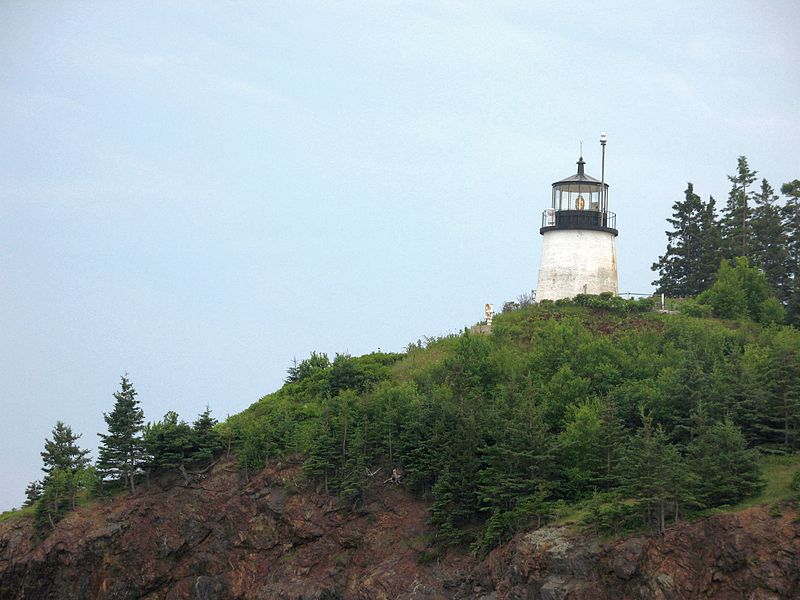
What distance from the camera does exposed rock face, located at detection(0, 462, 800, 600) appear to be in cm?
5269

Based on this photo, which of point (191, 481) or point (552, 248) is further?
point (552, 248)

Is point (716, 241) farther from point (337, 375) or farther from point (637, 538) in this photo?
point (637, 538)

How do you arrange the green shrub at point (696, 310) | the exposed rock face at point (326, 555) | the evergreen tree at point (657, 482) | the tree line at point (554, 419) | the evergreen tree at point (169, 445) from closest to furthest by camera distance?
the exposed rock face at point (326, 555)
the evergreen tree at point (657, 482)
the tree line at point (554, 419)
the evergreen tree at point (169, 445)
the green shrub at point (696, 310)

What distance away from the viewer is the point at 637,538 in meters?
55.0

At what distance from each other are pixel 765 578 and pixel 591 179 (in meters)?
38.4

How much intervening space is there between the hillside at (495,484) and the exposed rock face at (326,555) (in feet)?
0.29

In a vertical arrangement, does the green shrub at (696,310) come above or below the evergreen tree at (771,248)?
below

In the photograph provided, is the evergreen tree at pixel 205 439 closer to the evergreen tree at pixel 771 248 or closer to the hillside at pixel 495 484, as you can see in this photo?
the hillside at pixel 495 484

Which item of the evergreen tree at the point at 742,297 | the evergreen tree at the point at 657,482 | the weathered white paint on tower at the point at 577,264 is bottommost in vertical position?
the evergreen tree at the point at 657,482

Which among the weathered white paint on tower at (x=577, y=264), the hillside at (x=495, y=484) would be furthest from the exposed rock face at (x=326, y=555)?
the weathered white paint on tower at (x=577, y=264)

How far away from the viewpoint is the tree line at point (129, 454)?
73062 millimetres

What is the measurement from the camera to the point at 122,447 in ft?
243

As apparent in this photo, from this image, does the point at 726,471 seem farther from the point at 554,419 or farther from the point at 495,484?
the point at 554,419

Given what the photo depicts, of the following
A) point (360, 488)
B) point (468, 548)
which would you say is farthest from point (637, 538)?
point (360, 488)
